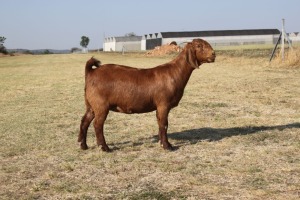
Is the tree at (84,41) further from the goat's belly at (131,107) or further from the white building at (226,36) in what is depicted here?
the goat's belly at (131,107)

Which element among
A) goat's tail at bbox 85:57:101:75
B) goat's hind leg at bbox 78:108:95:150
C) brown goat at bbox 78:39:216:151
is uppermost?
goat's tail at bbox 85:57:101:75

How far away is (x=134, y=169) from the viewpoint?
619cm

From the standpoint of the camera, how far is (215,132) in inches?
343

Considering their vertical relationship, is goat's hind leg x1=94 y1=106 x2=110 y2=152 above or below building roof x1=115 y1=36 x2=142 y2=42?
below

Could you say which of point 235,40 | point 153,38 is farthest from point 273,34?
point 153,38

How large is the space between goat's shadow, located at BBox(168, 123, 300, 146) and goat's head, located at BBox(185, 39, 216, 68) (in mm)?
1585

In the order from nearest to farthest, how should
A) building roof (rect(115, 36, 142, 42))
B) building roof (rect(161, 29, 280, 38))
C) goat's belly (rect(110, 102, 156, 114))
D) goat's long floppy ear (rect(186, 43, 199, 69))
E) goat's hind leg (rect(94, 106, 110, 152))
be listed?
goat's hind leg (rect(94, 106, 110, 152)) → goat's belly (rect(110, 102, 156, 114)) → goat's long floppy ear (rect(186, 43, 199, 69)) → building roof (rect(161, 29, 280, 38)) → building roof (rect(115, 36, 142, 42))

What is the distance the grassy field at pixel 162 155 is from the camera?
5.31 metres

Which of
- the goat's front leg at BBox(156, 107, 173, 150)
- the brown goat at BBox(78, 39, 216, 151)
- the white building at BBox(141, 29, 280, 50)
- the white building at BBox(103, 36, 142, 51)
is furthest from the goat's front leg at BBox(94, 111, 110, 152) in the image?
the white building at BBox(103, 36, 142, 51)

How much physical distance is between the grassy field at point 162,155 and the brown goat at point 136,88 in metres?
0.63

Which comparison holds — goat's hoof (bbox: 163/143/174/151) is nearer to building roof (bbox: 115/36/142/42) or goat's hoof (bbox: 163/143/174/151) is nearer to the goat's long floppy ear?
the goat's long floppy ear

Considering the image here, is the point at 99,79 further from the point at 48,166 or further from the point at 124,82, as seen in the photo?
the point at 48,166

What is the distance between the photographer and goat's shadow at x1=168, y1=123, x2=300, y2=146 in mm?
8220

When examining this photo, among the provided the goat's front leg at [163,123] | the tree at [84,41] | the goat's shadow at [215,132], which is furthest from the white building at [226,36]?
the goat's front leg at [163,123]
